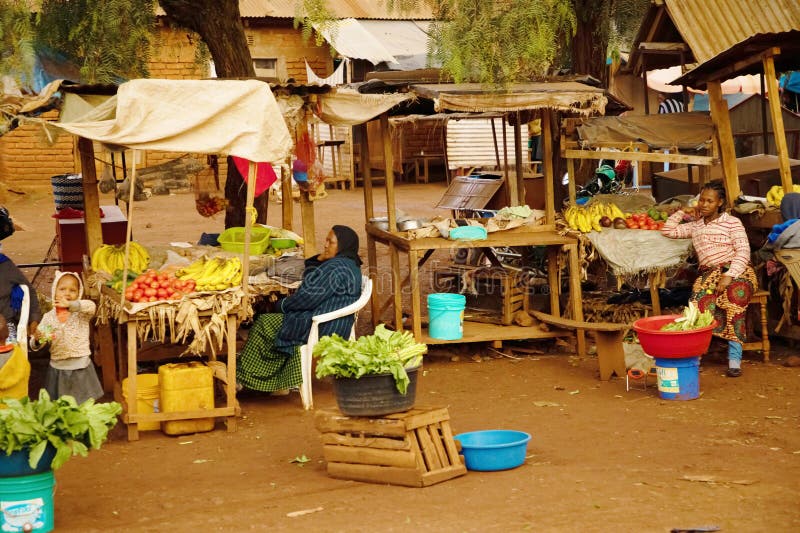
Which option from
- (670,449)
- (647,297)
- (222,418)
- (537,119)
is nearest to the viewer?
(670,449)

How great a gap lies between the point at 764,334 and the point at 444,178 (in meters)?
15.4

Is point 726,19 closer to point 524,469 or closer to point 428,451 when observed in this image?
point 524,469

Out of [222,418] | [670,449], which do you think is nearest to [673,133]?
[670,449]

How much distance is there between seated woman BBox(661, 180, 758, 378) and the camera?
916 centimetres

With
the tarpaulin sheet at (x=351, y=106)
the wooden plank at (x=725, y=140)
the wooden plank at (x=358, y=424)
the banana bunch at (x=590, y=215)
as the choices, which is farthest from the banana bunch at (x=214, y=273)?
the wooden plank at (x=725, y=140)

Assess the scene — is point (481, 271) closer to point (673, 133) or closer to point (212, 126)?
point (673, 133)

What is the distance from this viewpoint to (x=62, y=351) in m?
7.91

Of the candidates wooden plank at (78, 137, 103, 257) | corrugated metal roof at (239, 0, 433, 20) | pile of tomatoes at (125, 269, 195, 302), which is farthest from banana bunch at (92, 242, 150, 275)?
corrugated metal roof at (239, 0, 433, 20)

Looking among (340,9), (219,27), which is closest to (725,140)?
(219,27)

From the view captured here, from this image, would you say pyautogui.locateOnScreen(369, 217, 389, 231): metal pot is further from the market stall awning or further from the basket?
the market stall awning

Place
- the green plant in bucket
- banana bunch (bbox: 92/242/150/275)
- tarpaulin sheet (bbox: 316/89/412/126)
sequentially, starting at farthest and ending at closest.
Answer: tarpaulin sheet (bbox: 316/89/412/126)
banana bunch (bbox: 92/242/150/275)
the green plant in bucket

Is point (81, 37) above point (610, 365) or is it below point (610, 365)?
above

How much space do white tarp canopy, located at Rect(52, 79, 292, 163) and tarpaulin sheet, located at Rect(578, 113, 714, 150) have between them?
14.1ft

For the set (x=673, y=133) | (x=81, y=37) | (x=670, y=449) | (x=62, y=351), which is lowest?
(x=670, y=449)
